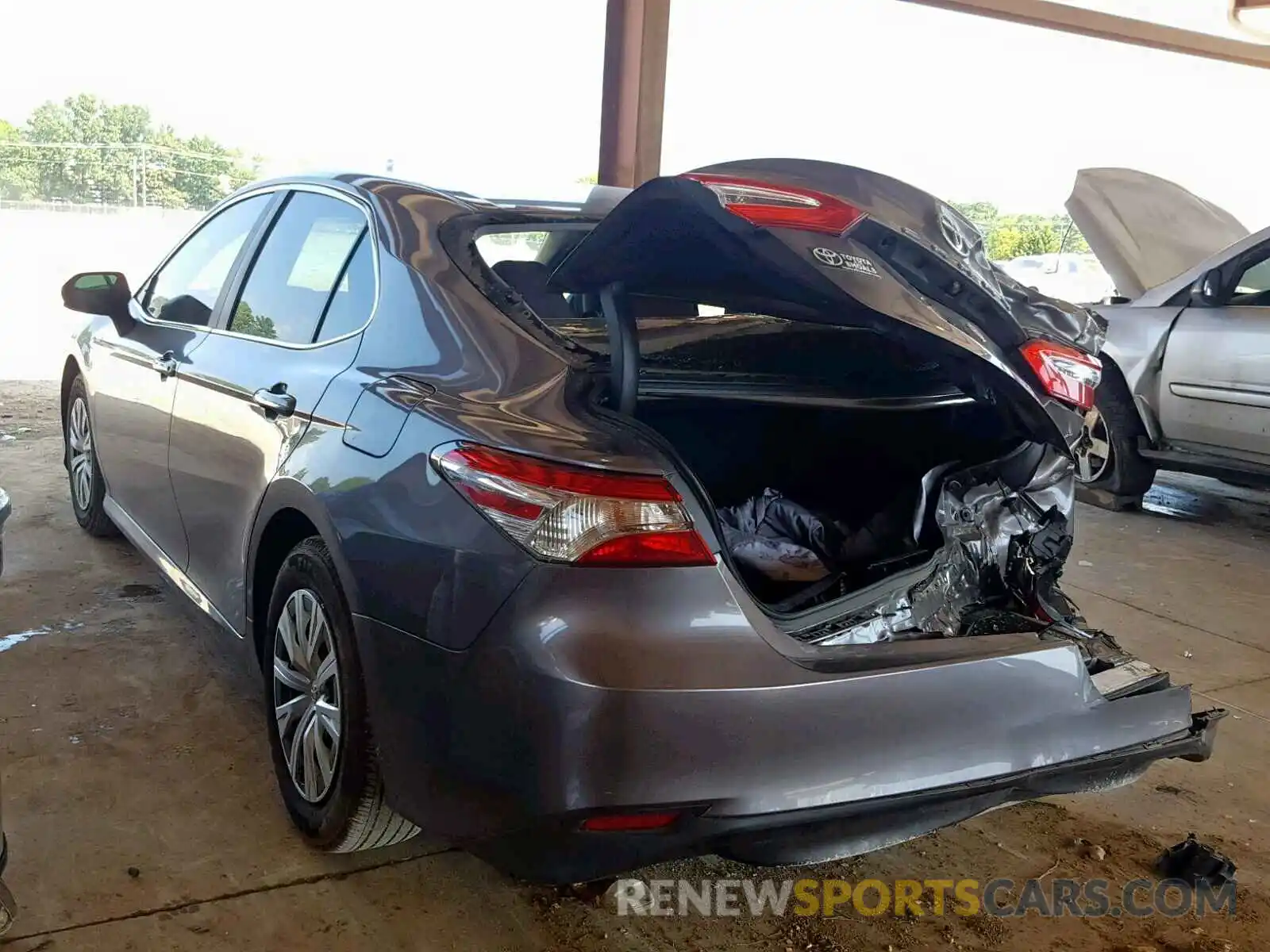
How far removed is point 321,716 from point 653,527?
0.92 meters

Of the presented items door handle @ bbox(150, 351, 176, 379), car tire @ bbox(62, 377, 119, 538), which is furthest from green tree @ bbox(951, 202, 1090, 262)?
door handle @ bbox(150, 351, 176, 379)

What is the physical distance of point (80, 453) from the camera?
429cm

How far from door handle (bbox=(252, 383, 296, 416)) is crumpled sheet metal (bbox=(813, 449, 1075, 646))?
1.24m

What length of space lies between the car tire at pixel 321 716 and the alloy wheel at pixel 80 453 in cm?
215

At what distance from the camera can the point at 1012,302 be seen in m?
2.13

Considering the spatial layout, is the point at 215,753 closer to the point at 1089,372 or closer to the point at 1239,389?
the point at 1089,372

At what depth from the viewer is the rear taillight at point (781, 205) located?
1.74m

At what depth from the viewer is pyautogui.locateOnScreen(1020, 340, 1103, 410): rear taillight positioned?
1.96 metres

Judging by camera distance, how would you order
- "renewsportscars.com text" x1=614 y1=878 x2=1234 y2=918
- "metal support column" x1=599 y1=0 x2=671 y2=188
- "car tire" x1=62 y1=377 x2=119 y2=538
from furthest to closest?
1. "metal support column" x1=599 y1=0 x2=671 y2=188
2. "car tire" x1=62 y1=377 x2=119 y2=538
3. "renewsportscars.com text" x1=614 y1=878 x2=1234 y2=918

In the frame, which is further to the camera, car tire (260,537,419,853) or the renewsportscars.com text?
the renewsportscars.com text

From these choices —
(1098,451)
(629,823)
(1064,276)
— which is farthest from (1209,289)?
(1064,276)

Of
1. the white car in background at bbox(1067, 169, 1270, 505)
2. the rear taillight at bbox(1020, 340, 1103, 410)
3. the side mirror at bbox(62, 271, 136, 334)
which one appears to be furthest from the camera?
the white car in background at bbox(1067, 169, 1270, 505)

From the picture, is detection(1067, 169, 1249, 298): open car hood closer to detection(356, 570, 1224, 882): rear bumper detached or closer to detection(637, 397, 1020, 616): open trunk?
detection(637, 397, 1020, 616): open trunk

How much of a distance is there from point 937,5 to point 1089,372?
811 cm
